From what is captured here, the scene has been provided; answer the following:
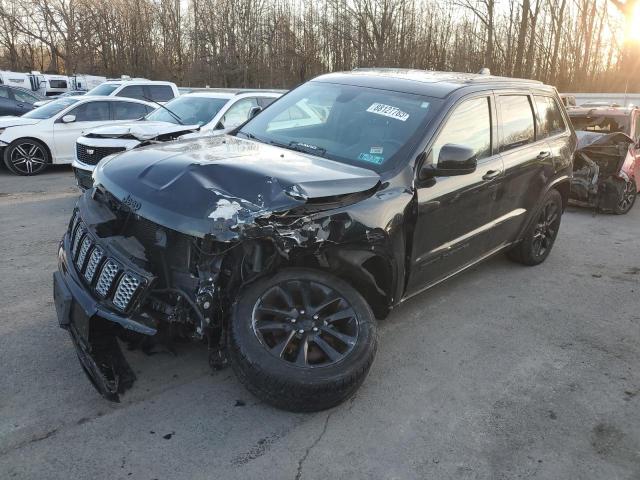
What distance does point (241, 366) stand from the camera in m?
2.88

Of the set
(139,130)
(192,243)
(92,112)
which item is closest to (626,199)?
(139,130)

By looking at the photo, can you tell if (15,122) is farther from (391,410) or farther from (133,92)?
(391,410)

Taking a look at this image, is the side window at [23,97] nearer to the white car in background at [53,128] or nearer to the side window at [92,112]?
the white car in background at [53,128]

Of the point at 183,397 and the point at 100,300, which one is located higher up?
the point at 100,300

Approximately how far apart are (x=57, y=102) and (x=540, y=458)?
38.2 ft

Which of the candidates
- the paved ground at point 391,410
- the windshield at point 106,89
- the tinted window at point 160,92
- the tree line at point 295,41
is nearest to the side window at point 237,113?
the paved ground at point 391,410

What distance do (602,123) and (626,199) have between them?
153cm

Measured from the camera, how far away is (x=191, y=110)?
8945 millimetres

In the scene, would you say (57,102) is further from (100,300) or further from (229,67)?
(229,67)

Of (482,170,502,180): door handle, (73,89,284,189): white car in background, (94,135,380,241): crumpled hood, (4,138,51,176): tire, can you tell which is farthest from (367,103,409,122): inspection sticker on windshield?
(4,138,51,176): tire

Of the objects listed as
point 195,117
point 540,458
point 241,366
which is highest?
point 195,117

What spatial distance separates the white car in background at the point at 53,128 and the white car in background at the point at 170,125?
1985 millimetres

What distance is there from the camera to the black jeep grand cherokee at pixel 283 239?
2879mm

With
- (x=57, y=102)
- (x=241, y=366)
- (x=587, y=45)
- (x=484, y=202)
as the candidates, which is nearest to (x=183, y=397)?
(x=241, y=366)
